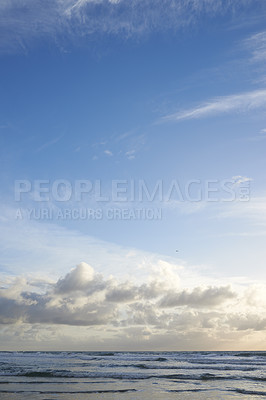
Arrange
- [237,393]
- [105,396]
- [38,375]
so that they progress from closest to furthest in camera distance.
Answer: [105,396]
[237,393]
[38,375]

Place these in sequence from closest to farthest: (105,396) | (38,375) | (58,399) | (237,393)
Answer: (58,399) < (105,396) < (237,393) < (38,375)

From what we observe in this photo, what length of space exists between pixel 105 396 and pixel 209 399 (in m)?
6.69

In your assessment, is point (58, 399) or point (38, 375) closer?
point (58, 399)

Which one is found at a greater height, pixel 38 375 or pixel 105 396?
pixel 105 396

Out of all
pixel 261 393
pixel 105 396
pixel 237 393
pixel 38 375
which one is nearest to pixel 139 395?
pixel 105 396

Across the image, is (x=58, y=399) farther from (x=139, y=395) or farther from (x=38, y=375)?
(x=38, y=375)

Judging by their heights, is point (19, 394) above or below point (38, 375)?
above

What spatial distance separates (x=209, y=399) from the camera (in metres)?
21.2

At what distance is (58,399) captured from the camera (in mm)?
20078

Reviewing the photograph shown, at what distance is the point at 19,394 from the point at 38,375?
1428cm

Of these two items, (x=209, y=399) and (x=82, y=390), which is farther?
(x=82, y=390)

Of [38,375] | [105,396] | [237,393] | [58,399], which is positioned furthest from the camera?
[38,375]

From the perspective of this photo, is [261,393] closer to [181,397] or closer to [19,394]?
[181,397]

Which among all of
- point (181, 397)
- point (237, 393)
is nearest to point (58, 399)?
point (181, 397)
